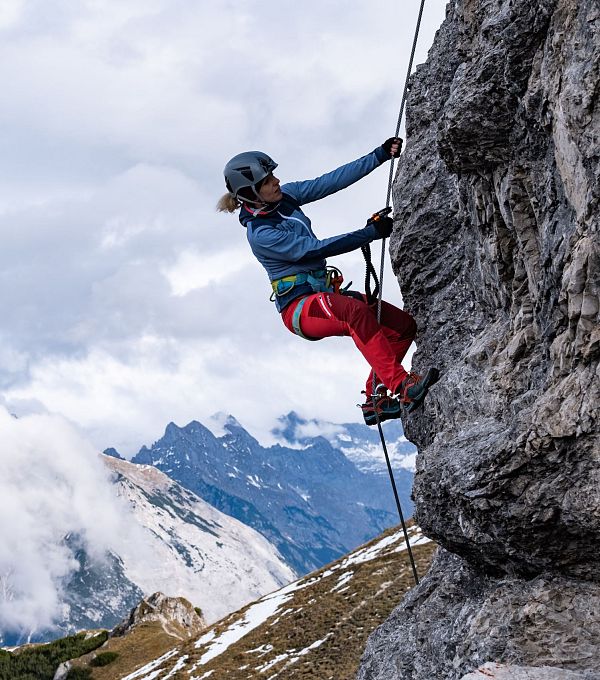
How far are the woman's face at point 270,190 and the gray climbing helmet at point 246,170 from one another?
10 centimetres

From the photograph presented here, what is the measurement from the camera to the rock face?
7.85m

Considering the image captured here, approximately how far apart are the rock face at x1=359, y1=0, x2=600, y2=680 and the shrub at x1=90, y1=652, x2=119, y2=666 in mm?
49404

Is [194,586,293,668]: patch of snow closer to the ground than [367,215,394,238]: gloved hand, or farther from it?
closer to the ground

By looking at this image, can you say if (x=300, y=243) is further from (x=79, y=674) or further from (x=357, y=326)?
(x=79, y=674)

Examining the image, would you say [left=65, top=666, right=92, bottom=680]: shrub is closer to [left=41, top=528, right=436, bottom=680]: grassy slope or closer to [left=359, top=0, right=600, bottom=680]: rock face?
[left=41, top=528, right=436, bottom=680]: grassy slope

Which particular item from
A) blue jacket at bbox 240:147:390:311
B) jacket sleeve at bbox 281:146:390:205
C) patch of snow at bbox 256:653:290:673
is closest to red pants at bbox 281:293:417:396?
blue jacket at bbox 240:147:390:311

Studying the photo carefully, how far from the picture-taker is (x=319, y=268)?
13258 millimetres

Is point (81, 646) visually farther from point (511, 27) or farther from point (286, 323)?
point (511, 27)

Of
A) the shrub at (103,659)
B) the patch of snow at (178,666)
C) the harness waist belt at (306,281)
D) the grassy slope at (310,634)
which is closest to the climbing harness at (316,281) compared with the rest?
the harness waist belt at (306,281)

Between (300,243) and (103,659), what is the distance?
172 feet

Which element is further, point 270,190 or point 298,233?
point 298,233

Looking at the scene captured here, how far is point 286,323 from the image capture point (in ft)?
44.5

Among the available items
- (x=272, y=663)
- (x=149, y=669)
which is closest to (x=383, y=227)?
(x=272, y=663)

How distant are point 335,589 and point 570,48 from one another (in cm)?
4528
